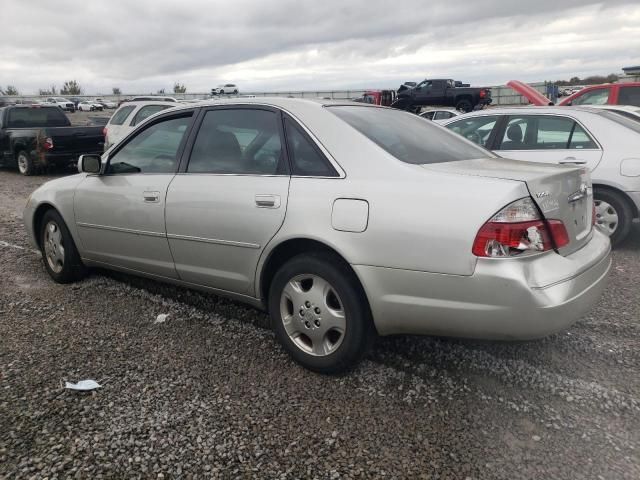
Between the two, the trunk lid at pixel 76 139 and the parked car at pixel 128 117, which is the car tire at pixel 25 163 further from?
the parked car at pixel 128 117

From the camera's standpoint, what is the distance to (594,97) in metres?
10.9

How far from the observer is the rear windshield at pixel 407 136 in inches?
122

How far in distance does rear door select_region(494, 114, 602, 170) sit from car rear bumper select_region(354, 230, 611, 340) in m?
3.39

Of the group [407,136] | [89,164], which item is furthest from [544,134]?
[89,164]

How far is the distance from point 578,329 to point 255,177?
2434 mm

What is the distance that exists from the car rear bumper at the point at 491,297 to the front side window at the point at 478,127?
4.02m

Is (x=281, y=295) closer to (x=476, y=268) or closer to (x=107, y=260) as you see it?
(x=476, y=268)

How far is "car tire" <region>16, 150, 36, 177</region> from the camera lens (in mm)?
12500

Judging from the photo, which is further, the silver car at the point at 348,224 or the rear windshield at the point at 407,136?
the rear windshield at the point at 407,136

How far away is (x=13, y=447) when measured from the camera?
2.46m

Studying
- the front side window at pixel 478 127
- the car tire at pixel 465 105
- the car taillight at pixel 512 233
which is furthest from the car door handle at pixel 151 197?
the car tire at pixel 465 105

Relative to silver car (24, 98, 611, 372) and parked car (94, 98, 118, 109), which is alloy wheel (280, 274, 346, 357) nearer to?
silver car (24, 98, 611, 372)

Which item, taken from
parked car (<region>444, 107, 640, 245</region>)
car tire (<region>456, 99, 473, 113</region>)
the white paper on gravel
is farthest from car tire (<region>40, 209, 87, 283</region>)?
car tire (<region>456, 99, 473, 113</region>)

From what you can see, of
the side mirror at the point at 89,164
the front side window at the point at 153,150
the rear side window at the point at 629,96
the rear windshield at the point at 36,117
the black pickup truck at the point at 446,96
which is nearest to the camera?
the front side window at the point at 153,150
